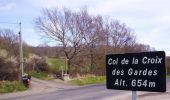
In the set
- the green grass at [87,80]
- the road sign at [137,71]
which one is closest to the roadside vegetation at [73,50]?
the green grass at [87,80]

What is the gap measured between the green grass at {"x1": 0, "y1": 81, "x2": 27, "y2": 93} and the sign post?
99.8ft

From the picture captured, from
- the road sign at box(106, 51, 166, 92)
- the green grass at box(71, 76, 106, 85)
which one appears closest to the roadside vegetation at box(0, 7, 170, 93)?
the green grass at box(71, 76, 106, 85)

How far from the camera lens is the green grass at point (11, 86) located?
Result: 123 ft

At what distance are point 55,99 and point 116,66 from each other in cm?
2029

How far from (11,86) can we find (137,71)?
32.7 meters

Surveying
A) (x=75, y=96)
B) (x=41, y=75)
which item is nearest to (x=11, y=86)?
(x=75, y=96)

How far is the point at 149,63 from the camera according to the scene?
682 cm

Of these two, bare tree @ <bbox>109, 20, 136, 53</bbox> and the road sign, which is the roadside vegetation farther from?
the road sign

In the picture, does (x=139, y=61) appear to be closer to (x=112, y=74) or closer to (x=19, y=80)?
(x=112, y=74)

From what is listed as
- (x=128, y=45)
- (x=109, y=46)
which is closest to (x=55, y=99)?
(x=109, y=46)

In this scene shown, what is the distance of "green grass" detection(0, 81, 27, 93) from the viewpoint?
3759 centimetres

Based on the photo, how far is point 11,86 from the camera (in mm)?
38750

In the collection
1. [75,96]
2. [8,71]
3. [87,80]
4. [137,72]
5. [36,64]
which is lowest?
[75,96]

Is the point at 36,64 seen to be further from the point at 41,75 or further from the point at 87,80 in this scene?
the point at 87,80
